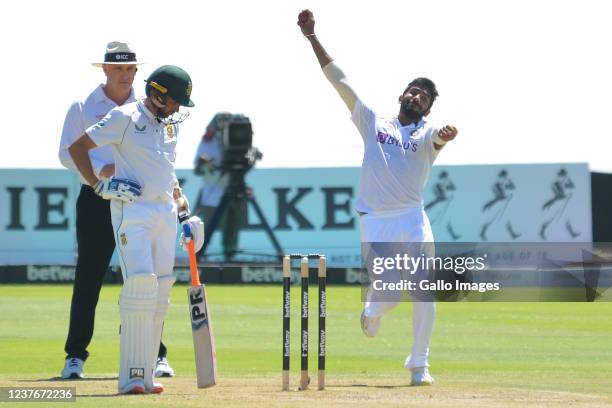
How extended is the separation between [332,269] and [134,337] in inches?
646

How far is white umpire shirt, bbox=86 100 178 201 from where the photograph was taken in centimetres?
891

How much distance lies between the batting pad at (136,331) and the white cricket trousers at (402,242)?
1630mm

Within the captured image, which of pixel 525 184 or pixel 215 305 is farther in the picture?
pixel 525 184

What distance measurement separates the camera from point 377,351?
1291cm

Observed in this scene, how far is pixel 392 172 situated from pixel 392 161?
0.07m

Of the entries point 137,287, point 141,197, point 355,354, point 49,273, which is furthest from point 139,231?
point 49,273

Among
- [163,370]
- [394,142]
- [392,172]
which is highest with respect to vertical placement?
[394,142]

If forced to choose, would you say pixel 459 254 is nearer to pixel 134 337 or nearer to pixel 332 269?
pixel 332 269

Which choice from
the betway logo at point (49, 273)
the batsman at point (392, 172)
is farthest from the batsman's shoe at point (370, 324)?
the betway logo at point (49, 273)

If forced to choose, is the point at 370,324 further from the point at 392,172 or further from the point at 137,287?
the point at 137,287

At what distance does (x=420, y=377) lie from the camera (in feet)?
31.7

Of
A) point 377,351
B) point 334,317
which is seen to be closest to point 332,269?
point 334,317

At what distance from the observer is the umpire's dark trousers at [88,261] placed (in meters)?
10.2

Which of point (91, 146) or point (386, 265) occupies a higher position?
point (91, 146)
